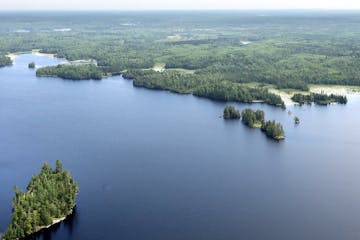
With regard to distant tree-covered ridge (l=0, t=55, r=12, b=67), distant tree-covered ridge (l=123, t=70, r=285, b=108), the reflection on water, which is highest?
distant tree-covered ridge (l=0, t=55, r=12, b=67)

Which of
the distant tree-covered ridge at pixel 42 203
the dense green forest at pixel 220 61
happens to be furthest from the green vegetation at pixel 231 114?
the distant tree-covered ridge at pixel 42 203

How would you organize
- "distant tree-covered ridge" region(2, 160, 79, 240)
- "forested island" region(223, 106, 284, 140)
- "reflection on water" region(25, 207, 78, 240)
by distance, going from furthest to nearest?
"forested island" region(223, 106, 284, 140), "reflection on water" region(25, 207, 78, 240), "distant tree-covered ridge" region(2, 160, 79, 240)

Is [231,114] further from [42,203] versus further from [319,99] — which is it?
[42,203]

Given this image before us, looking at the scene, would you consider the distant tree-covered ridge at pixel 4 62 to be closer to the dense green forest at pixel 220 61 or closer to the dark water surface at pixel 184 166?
the dense green forest at pixel 220 61

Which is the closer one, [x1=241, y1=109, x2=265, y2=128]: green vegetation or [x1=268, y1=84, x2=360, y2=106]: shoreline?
[x1=241, y1=109, x2=265, y2=128]: green vegetation

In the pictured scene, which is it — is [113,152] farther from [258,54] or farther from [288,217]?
[258,54]

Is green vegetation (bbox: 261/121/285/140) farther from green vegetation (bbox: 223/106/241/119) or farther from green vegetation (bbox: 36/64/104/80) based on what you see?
green vegetation (bbox: 36/64/104/80)

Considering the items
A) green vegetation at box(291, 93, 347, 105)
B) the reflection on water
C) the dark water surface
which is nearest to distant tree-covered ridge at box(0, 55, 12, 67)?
the dark water surface

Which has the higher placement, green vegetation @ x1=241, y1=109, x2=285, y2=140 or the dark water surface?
green vegetation @ x1=241, y1=109, x2=285, y2=140
